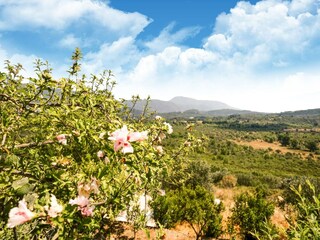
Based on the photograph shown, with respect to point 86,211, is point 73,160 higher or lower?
higher

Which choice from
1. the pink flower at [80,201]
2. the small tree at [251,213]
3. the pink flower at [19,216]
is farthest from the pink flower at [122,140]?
the small tree at [251,213]

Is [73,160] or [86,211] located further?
[73,160]

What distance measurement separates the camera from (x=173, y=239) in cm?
1117

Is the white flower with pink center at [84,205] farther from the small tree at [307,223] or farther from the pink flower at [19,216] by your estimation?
the small tree at [307,223]

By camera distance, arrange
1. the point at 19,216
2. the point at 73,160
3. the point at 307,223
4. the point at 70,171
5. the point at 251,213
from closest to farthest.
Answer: the point at 19,216, the point at 70,171, the point at 73,160, the point at 307,223, the point at 251,213

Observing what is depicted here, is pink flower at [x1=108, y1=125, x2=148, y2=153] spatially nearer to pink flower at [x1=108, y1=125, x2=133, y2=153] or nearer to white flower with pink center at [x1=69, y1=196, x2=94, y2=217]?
pink flower at [x1=108, y1=125, x2=133, y2=153]

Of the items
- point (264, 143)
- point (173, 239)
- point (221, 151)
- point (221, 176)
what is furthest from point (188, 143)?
point (264, 143)

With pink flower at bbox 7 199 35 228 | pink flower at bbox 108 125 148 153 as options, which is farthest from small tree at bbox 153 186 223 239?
pink flower at bbox 7 199 35 228

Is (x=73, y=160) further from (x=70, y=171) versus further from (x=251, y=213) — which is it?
(x=251, y=213)

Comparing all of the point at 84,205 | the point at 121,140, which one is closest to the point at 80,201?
the point at 84,205

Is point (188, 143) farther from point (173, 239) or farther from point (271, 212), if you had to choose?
point (271, 212)

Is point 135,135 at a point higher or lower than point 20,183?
higher

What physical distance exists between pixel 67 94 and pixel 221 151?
60727mm

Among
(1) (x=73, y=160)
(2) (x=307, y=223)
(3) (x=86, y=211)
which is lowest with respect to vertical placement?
(2) (x=307, y=223)
